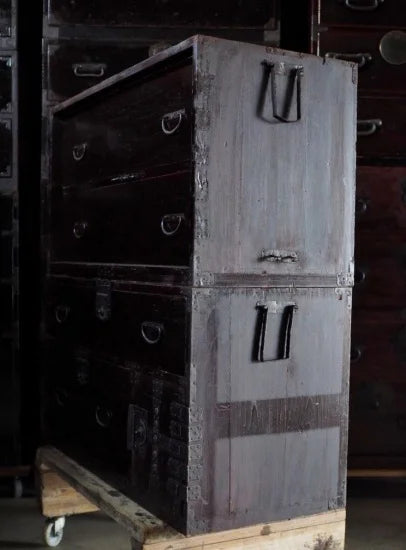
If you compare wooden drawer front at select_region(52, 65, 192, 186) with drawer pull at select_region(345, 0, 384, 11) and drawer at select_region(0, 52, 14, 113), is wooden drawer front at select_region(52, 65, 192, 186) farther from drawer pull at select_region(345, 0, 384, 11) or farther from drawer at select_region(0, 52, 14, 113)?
drawer pull at select_region(345, 0, 384, 11)

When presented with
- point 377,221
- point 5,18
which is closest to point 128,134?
point 5,18

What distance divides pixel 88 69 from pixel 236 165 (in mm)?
1243

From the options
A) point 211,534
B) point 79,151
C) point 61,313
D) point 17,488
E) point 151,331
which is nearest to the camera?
point 211,534

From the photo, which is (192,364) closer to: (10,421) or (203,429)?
(203,429)

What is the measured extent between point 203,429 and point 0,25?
6.20ft

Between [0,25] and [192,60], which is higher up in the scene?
[0,25]

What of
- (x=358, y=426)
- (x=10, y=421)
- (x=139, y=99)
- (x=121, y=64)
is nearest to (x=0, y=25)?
(x=121, y=64)

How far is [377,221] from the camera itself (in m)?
2.96

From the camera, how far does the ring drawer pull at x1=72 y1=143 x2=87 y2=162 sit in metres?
2.56

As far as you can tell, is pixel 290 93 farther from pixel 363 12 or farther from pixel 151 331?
pixel 363 12

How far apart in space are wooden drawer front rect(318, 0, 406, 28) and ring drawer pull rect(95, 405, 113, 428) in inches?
66.2

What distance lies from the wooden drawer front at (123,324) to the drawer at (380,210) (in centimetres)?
112

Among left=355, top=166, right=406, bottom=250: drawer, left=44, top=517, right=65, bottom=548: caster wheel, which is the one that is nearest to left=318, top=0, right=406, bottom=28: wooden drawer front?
left=355, top=166, right=406, bottom=250: drawer

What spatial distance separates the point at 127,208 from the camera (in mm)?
2266
